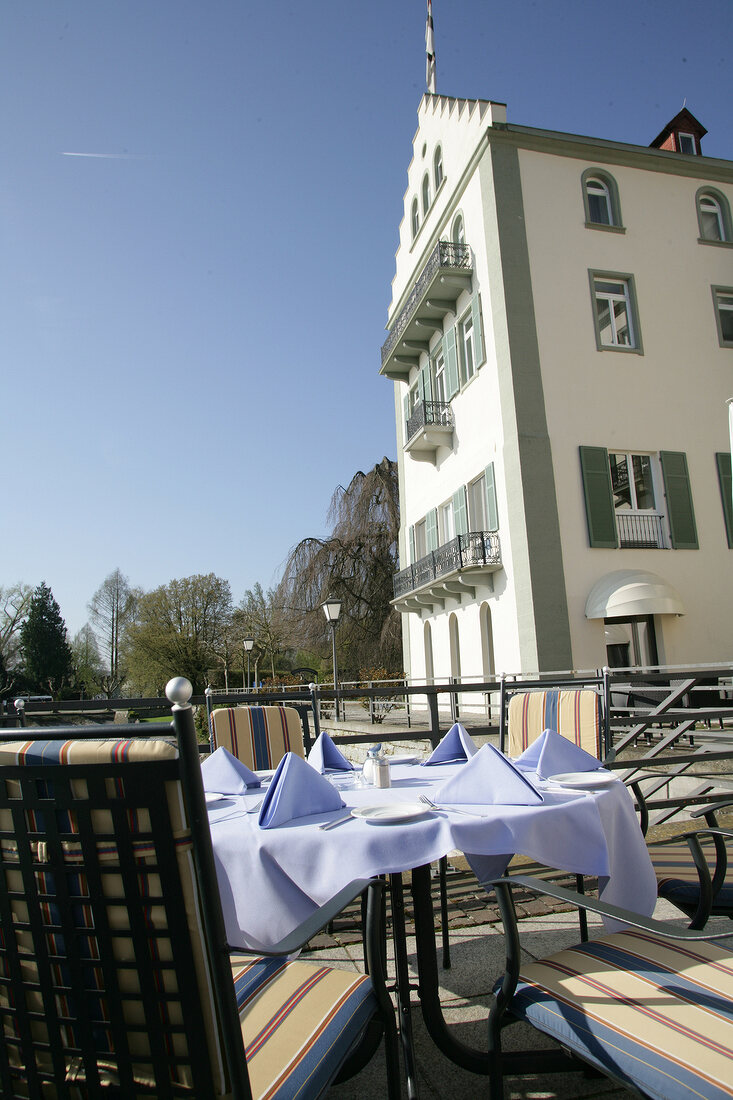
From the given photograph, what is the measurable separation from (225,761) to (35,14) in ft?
23.4

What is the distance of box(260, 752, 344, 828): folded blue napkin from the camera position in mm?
1911

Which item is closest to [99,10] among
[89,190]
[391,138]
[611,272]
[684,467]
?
[89,190]

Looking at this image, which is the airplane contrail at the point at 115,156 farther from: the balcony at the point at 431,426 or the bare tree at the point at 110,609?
the bare tree at the point at 110,609

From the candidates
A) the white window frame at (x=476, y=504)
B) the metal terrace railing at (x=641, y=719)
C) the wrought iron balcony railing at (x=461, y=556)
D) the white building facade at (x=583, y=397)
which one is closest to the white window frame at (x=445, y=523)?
the white building facade at (x=583, y=397)

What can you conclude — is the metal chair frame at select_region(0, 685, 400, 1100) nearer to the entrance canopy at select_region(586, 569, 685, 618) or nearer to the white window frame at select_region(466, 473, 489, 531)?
the entrance canopy at select_region(586, 569, 685, 618)

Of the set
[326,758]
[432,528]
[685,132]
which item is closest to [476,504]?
[432,528]

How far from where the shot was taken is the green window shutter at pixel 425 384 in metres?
17.5

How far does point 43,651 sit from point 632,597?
180ft

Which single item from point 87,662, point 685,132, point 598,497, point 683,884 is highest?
point 685,132

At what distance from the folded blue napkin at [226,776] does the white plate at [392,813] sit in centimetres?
64

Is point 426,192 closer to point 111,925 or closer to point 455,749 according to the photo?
point 455,749

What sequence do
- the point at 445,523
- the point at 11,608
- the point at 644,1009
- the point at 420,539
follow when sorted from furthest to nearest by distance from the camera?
the point at 11,608, the point at 420,539, the point at 445,523, the point at 644,1009

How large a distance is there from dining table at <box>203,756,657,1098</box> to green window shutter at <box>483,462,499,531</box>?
1161cm

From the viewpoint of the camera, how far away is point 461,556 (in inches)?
549
